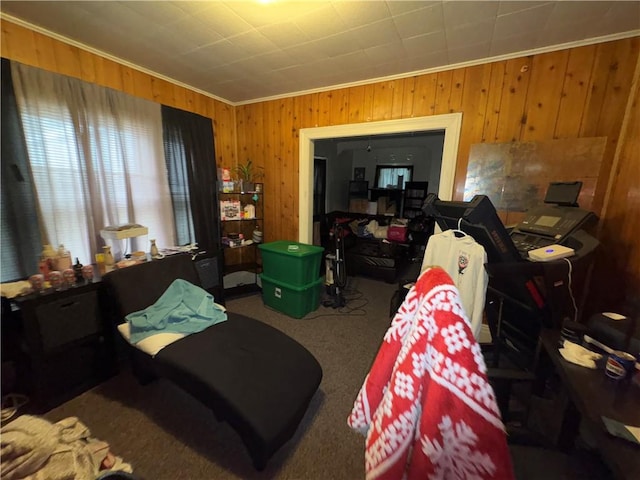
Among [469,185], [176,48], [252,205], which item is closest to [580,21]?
[469,185]

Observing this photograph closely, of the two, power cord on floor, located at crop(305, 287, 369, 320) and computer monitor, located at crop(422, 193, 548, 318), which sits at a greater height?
computer monitor, located at crop(422, 193, 548, 318)

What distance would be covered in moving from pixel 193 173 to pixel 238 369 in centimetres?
231

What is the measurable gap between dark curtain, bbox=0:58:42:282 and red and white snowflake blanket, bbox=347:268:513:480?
2.56m

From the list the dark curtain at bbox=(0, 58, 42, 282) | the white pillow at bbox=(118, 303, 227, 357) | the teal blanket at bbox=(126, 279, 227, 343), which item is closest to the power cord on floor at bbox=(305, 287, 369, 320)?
the teal blanket at bbox=(126, 279, 227, 343)

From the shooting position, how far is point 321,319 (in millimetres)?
2795

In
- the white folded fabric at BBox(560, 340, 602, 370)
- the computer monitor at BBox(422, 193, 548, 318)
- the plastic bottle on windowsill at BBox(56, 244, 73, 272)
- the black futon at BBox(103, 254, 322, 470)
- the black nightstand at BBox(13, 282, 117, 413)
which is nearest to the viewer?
the white folded fabric at BBox(560, 340, 602, 370)

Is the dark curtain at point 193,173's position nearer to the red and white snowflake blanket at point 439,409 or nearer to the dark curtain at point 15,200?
the dark curtain at point 15,200

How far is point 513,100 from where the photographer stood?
7.20 feet

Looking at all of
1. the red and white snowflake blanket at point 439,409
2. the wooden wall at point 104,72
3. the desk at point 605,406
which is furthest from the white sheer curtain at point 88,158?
the desk at point 605,406

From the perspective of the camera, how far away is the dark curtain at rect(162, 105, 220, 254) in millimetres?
2693

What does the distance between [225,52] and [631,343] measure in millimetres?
3178

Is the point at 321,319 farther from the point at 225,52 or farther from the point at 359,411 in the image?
the point at 225,52

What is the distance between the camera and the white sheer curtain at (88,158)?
185 cm

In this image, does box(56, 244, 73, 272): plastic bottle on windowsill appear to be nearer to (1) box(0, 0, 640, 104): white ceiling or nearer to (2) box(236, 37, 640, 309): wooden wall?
(1) box(0, 0, 640, 104): white ceiling
